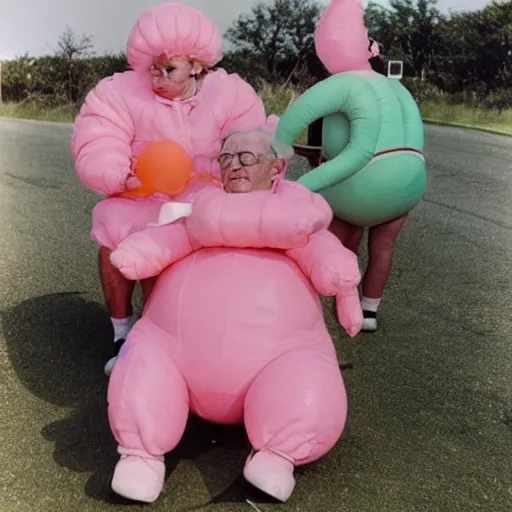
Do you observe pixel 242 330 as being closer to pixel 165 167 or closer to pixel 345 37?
pixel 165 167

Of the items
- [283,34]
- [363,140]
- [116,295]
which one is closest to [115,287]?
[116,295]

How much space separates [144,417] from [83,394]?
1.33ft

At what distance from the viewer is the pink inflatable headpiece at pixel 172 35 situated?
57.5 inches

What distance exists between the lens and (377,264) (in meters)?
2.01

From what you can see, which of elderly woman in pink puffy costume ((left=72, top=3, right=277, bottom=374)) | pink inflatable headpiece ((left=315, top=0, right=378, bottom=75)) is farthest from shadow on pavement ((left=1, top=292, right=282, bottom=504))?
pink inflatable headpiece ((left=315, top=0, right=378, bottom=75))

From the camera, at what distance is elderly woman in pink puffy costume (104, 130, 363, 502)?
3.84 feet

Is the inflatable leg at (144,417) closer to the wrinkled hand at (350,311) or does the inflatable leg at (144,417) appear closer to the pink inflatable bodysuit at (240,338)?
the pink inflatable bodysuit at (240,338)

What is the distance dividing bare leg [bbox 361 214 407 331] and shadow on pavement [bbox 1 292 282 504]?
25.2 inches

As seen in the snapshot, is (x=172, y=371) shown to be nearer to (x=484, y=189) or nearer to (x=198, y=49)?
(x=198, y=49)

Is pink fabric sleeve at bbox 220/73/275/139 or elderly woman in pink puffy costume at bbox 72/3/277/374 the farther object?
pink fabric sleeve at bbox 220/73/275/139

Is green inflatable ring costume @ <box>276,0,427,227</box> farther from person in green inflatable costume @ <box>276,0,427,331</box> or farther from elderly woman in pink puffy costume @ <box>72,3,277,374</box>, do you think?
elderly woman in pink puffy costume @ <box>72,3,277,374</box>

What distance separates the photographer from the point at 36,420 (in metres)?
1.43

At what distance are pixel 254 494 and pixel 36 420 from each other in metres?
0.47

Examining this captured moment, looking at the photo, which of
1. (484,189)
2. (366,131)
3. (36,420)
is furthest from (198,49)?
(484,189)
